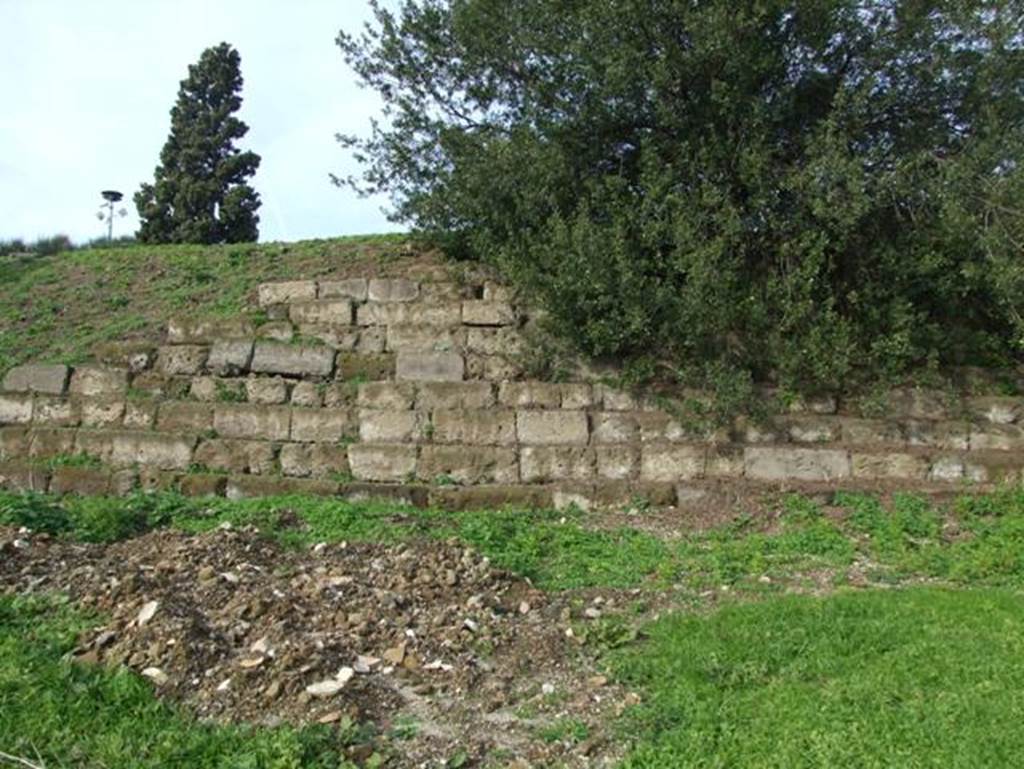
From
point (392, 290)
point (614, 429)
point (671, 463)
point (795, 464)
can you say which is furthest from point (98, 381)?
point (795, 464)

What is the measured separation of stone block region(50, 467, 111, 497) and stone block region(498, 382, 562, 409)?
12.0 ft

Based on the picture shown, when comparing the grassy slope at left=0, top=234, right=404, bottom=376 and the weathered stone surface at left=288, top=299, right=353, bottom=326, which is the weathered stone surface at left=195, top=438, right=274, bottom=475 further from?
the grassy slope at left=0, top=234, right=404, bottom=376

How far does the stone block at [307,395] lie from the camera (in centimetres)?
866

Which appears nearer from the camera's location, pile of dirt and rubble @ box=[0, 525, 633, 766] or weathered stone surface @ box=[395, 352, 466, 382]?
pile of dirt and rubble @ box=[0, 525, 633, 766]

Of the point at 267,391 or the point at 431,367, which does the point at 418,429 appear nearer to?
the point at 431,367

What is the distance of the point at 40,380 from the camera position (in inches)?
355

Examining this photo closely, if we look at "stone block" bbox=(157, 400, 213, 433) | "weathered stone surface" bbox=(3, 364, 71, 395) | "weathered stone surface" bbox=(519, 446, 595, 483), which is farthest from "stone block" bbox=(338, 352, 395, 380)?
"weathered stone surface" bbox=(3, 364, 71, 395)

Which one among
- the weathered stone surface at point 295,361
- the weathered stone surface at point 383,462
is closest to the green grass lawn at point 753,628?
the weathered stone surface at point 383,462

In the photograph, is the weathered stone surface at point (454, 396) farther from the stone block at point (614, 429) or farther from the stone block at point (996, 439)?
the stone block at point (996, 439)

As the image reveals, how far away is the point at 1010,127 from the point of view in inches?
322

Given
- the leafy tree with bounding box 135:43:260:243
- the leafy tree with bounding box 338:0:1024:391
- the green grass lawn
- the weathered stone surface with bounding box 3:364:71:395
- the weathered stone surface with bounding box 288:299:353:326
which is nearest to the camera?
the green grass lawn

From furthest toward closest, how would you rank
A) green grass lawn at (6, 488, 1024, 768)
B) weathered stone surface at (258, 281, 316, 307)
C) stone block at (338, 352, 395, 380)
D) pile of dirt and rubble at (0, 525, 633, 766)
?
weathered stone surface at (258, 281, 316, 307) < stone block at (338, 352, 395, 380) < pile of dirt and rubble at (0, 525, 633, 766) < green grass lawn at (6, 488, 1024, 768)

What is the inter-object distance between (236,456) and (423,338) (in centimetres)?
215

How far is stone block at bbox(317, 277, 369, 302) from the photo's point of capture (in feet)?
31.6
